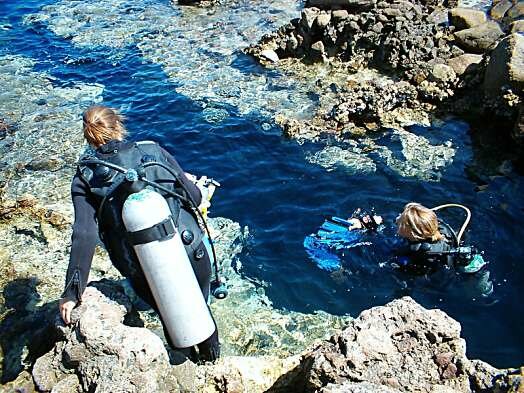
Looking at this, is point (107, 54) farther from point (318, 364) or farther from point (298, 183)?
point (318, 364)

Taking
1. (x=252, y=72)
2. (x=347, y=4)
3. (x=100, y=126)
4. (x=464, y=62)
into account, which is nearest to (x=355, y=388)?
(x=100, y=126)

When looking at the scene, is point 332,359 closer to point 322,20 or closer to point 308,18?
point 322,20

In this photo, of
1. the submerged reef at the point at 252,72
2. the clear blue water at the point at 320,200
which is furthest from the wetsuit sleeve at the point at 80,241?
the submerged reef at the point at 252,72

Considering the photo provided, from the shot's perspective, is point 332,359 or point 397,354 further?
point 397,354

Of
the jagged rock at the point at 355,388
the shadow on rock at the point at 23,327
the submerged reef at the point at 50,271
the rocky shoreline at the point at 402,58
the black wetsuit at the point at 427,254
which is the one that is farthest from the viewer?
the rocky shoreline at the point at 402,58

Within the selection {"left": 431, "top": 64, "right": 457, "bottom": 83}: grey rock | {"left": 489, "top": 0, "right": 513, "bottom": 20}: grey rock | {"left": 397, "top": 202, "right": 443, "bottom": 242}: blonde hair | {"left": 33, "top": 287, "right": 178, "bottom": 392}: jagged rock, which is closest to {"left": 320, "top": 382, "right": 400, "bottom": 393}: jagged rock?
{"left": 33, "top": 287, "right": 178, "bottom": 392}: jagged rock

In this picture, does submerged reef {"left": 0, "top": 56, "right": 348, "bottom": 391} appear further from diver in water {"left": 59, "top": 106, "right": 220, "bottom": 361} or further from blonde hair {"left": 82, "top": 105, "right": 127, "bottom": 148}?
blonde hair {"left": 82, "top": 105, "right": 127, "bottom": 148}

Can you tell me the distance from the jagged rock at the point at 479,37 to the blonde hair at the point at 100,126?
32.4ft

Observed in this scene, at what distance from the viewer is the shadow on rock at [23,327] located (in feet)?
15.0

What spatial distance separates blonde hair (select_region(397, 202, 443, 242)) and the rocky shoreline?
4.01 meters

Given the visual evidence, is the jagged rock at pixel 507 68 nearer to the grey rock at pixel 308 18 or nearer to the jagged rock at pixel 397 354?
the grey rock at pixel 308 18

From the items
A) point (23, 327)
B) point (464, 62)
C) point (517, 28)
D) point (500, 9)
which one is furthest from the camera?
point (500, 9)

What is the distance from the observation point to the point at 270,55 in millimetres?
12523

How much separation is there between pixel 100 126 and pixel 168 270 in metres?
1.13
